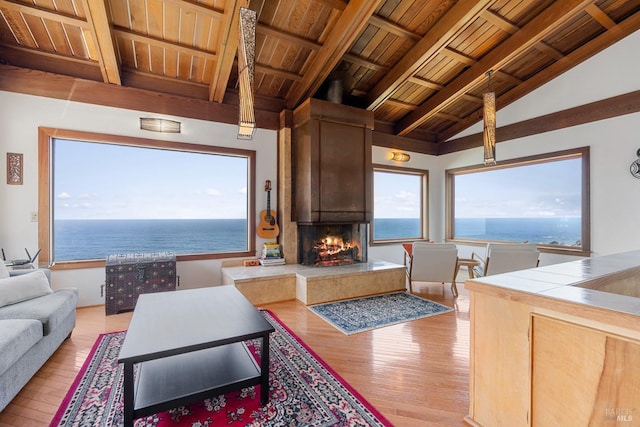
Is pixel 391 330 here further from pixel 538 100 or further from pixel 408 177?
pixel 538 100

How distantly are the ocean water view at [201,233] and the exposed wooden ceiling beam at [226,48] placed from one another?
220 cm

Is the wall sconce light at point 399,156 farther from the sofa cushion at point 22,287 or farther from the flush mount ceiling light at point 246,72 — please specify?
the sofa cushion at point 22,287

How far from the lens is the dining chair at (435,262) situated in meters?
4.36

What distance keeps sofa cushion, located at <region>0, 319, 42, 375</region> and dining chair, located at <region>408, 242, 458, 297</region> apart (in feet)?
14.0

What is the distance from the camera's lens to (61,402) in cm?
191

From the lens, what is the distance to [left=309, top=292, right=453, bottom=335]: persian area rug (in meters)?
3.24

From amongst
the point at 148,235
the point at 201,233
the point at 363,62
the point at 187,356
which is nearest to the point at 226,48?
the point at 363,62

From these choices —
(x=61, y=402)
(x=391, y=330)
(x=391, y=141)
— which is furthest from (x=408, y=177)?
(x=61, y=402)

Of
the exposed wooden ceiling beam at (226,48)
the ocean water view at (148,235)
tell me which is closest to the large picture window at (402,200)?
the exposed wooden ceiling beam at (226,48)

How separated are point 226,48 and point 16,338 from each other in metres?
3.46

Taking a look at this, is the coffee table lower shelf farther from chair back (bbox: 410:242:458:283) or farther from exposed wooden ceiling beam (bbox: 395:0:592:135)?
exposed wooden ceiling beam (bbox: 395:0:592:135)

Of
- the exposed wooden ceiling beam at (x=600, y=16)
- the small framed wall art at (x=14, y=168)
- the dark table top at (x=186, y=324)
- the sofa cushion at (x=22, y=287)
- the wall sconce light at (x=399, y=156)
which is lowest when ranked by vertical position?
the dark table top at (x=186, y=324)

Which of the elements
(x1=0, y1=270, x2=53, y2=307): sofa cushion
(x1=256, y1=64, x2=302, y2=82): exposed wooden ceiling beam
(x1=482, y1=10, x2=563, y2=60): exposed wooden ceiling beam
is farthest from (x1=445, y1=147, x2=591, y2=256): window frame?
(x1=0, y1=270, x2=53, y2=307): sofa cushion

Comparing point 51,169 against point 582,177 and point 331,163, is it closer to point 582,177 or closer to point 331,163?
point 331,163
